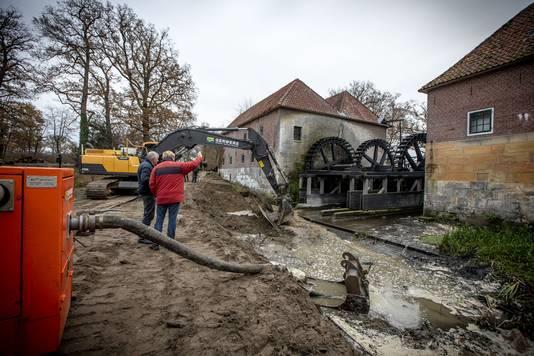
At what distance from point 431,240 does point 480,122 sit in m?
5.71

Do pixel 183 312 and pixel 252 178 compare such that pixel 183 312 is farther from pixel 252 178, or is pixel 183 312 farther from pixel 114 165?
pixel 252 178

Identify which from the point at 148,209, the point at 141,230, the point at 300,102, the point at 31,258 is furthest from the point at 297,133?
the point at 31,258

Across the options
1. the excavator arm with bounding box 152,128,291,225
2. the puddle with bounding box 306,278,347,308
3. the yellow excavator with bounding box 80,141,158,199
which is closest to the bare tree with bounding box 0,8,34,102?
the yellow excavator with bounding box 80,141,158,199

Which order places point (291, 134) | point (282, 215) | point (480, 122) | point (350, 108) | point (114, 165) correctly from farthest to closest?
point (350, 108) < point (291, 134) < point (114, 165) < point (480, 122) < point (282, 215)

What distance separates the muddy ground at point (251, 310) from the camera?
188 centimetres

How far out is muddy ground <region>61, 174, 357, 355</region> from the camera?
5.94 feet

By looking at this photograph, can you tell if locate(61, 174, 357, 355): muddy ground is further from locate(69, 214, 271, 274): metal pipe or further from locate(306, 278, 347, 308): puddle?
locate(69, 214, 271, 274): metal pipe

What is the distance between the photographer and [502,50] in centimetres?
853

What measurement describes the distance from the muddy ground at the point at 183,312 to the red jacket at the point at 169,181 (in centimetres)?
101

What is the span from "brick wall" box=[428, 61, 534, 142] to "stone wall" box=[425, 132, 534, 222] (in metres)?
0.43

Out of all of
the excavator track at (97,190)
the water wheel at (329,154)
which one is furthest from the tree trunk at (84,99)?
the water wheel at (329,154)

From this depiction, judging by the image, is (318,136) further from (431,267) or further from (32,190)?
(32,190)

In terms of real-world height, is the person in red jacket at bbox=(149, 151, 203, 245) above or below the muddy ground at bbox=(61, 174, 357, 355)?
above

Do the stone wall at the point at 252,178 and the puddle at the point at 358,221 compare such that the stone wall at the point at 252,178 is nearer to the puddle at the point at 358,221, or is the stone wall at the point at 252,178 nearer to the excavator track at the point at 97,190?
the puddle at the point at 358,221
